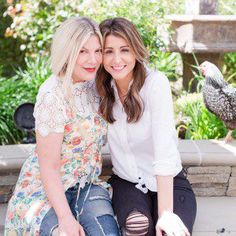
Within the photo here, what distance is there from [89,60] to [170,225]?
2.57ft

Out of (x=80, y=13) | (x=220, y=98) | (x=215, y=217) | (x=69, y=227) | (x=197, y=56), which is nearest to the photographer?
(x=69, y=227)

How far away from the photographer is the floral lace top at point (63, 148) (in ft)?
6.93

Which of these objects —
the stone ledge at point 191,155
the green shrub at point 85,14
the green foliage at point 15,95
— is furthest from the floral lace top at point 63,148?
the green shrub at point 85,14

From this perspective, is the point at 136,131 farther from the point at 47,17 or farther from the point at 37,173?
the point at 47,17

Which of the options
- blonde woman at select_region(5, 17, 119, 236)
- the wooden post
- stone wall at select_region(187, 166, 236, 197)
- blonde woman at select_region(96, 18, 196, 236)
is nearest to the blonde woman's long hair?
blonde woman at select_region(5, 17, 119, 236)

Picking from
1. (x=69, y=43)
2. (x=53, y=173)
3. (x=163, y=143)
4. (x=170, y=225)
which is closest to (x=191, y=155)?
(x=163, y=143)

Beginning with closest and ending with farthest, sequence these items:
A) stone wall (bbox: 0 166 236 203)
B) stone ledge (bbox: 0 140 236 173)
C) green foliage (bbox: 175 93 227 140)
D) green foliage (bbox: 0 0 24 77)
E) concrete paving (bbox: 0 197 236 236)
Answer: concrete paving (bbox: 0 197 236 236) → stone ledge (bbox: 0 140 236 173) → stone wall (bbox: 0 166 236 203) → green foliage (bbox: 175 93 227 140) → green foliage (bbox: 0 0 24 77)

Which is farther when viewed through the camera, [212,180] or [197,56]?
[197,56]

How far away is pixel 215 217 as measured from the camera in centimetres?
270

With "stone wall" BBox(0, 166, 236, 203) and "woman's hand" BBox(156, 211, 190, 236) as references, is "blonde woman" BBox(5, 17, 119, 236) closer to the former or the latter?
"woman's hand" BBox(156, 211, 190, 236)

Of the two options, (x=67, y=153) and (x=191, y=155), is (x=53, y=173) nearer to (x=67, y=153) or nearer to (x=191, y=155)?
(x=67, y=153)

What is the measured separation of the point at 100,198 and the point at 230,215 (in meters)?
0.88

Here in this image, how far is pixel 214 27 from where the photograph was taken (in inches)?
167

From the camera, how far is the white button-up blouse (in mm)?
2207
